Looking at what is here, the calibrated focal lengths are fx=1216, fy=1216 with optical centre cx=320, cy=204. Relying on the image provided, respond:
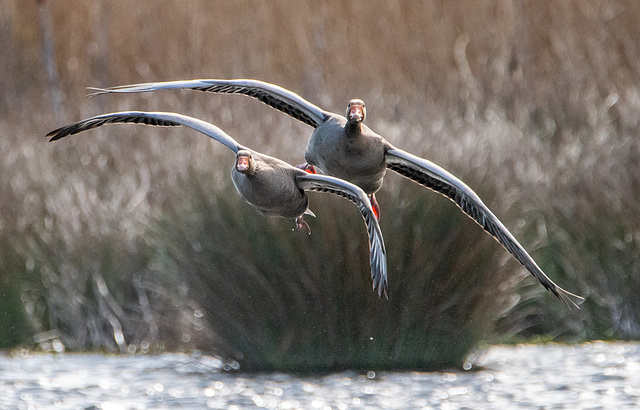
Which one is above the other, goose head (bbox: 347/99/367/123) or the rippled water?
goose head (bbox: 347/99/367/123)

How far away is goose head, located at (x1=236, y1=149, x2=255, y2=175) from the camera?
7.24 m

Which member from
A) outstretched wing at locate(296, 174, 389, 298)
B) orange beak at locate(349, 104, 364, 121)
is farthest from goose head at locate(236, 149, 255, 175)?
orange beak at locate(349, 104, 364, 121)

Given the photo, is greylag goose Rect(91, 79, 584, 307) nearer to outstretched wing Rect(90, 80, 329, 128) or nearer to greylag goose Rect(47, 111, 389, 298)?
outstretched wing Rect(90, 80, 329, 128)

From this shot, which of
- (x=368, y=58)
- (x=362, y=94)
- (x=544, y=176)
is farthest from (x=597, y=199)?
(x=368, y=58)

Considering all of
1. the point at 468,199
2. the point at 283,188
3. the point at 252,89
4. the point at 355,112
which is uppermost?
the point at 252,89

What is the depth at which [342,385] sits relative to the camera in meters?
15.7

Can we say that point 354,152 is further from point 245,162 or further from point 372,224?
point 245,162

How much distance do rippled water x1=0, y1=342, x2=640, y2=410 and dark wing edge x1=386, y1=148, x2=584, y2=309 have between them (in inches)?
255

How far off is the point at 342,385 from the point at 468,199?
7.45 metres

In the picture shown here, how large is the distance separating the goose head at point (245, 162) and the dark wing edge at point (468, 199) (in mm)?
1012

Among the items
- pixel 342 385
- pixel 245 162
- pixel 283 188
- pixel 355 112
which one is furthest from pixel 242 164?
pixel 342 385

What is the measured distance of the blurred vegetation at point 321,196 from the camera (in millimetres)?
15594

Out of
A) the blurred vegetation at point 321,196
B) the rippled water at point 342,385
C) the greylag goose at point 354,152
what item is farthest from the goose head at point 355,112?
the rippled water at point 342,385

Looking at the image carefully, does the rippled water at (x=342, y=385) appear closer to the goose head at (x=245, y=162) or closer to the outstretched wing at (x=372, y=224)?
the outstretched wing at (x=372, y=224)
